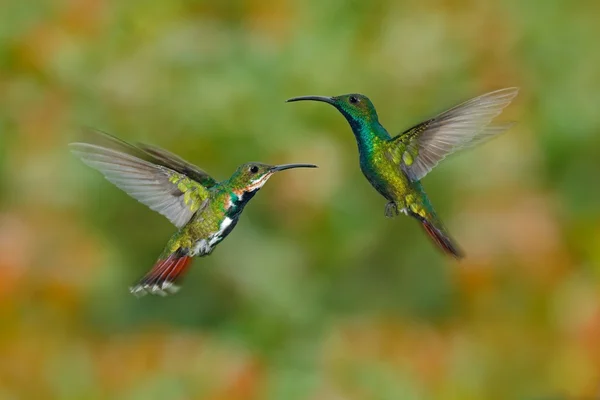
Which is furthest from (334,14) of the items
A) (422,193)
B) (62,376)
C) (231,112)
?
(422,193)

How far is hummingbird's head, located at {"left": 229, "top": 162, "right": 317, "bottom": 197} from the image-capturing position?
1.87ft

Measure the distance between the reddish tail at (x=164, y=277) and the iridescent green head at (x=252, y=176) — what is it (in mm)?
61

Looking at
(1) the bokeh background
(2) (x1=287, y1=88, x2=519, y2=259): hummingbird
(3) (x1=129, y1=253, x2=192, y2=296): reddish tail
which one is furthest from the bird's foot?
(1) the bokeh background

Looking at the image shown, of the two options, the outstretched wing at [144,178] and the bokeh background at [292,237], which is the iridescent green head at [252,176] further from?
the bokeh background at [292,237]

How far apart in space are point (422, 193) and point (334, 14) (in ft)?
10.0

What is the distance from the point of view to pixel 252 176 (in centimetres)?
59

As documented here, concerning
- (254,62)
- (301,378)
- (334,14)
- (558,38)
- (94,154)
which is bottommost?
(94,154)

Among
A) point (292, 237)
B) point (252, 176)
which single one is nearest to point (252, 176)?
point (252, 176)

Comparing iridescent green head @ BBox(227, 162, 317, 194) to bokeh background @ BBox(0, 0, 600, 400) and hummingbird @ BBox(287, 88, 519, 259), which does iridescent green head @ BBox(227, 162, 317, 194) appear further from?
bokeh background @ BBox(0, 0, 600, 400)

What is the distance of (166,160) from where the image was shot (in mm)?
664

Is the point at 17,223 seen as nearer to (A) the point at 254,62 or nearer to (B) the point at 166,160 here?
(A) the point at 254,62

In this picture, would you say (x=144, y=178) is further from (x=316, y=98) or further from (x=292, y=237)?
(x=292, y=237)

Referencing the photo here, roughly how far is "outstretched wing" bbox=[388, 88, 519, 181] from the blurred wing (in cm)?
14

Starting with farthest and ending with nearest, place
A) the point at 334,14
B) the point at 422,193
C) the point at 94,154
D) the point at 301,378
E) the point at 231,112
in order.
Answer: the point at 334,14 → the point at 231,112 → the point at 301,378 → the point at 422,193 → the point at 94,154
